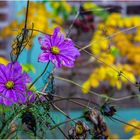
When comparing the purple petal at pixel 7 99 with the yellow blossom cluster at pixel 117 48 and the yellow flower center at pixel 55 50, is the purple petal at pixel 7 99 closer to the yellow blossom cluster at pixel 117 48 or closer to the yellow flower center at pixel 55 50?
the yellow flower center at pixel 55 50

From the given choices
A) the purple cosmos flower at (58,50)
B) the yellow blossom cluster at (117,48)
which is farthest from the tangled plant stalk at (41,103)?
the yellow blossom cluster at (117,48)

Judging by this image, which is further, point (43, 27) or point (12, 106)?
point (43, 27)

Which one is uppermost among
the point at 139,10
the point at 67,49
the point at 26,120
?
the point at 139,10

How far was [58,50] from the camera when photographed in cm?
112

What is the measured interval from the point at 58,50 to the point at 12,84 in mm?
121

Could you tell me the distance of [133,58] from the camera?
4012 millimetres

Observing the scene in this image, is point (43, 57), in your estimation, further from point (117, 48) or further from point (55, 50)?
point (117, 48)

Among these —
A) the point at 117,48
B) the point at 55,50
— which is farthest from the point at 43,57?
the point at 117,48

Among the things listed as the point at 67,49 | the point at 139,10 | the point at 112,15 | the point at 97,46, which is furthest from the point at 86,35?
the point at 67,49

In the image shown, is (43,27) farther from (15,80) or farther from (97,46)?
(15,80)

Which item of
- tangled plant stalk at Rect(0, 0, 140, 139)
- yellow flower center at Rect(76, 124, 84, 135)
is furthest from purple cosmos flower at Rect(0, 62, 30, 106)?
yellow flower center at Rect(76, 124, 84, 135)

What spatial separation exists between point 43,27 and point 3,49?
2.80 meters

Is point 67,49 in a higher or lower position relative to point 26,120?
higher

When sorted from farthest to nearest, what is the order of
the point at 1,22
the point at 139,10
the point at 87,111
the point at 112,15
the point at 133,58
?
the point at 139,10
the point at 1,22
the point at 133,58
the point at 112,15
the point at 87,111
